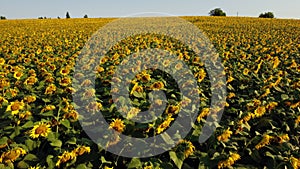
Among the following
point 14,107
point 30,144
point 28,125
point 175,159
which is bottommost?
point 175,159

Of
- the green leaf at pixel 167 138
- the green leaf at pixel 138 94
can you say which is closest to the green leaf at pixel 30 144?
the green leaf at pixel 167 138

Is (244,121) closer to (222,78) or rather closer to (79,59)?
(222,78)

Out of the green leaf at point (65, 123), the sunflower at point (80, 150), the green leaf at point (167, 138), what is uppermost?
the green leaf at point (65, 123)

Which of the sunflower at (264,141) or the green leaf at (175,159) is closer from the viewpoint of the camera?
the green leaf at (175,159)

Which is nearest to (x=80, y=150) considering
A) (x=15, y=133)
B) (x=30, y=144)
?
(x=30, y=144)

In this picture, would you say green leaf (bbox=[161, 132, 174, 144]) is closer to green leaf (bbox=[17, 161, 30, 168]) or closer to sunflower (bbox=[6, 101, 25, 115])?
green leaf (bbox=[17, 161, 30, 168])

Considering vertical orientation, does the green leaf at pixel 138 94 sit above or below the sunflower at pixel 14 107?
below

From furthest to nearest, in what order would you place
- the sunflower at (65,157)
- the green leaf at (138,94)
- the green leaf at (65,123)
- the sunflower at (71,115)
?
the green leaf at (138,94)
the sunflower at (71,115)
the green leaf at (65,123)
the sunflower at (65,157)

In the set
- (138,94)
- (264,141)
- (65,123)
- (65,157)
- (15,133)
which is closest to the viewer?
(65,157)

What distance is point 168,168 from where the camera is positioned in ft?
8.77

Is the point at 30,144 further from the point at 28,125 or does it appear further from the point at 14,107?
the point at 14,107

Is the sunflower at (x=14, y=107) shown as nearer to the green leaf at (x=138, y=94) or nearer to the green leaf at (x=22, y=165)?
the green leaf at (x=22, y=165)

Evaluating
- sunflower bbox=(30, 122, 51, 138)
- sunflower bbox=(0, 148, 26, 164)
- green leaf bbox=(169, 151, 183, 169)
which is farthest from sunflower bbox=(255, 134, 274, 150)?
sunflower bbox=(0, 148, 26, 164)

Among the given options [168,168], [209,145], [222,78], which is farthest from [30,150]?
[222,78]
